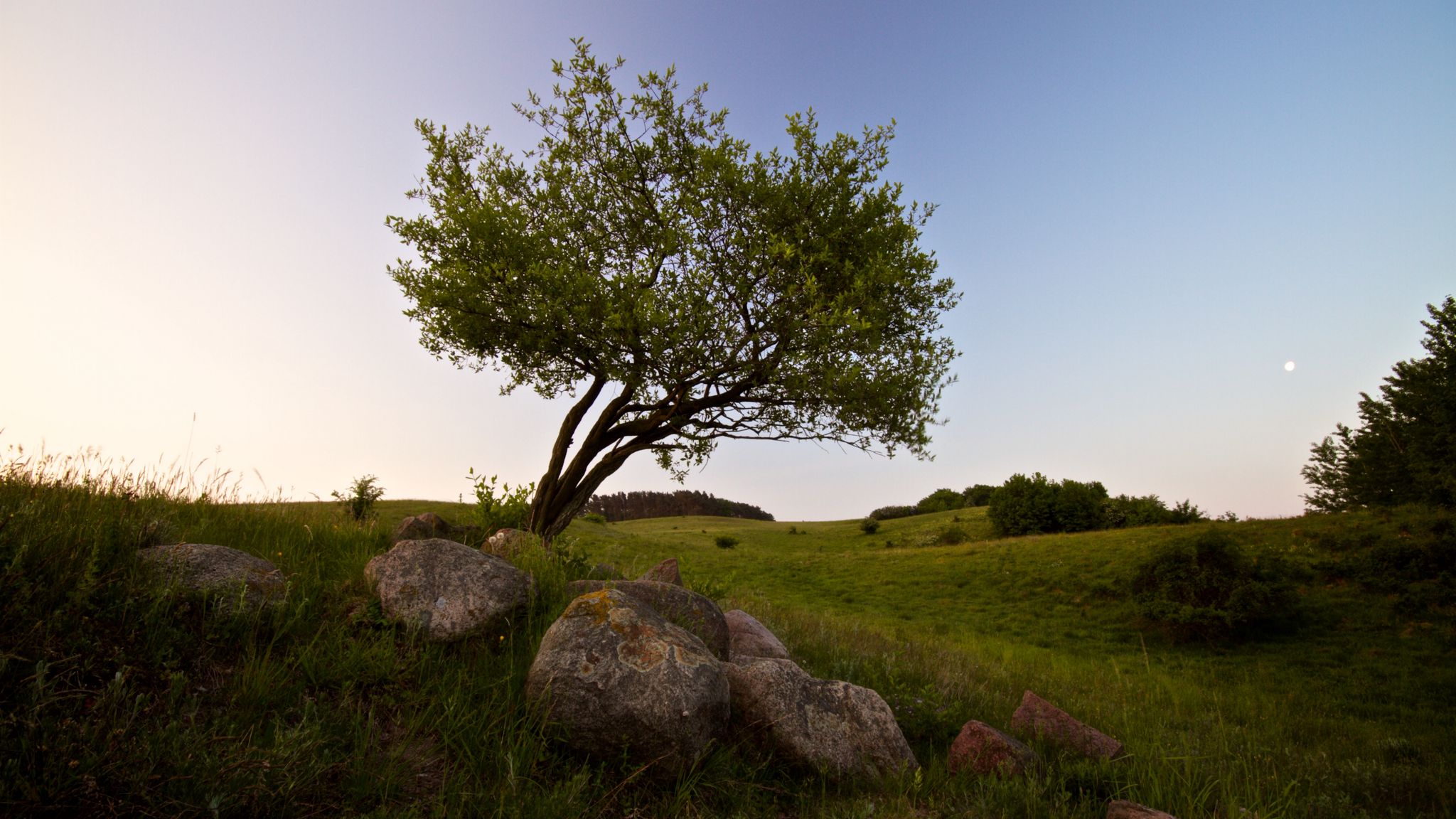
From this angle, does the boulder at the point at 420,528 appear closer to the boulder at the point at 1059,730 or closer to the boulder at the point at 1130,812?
the boulder at the point at 1059,730

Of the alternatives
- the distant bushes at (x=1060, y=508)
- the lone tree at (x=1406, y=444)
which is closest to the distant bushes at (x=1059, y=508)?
the distant bushes at (x=1060, y=508)

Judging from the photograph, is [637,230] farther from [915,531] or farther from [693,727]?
[915,531]

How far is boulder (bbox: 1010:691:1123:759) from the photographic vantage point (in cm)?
776

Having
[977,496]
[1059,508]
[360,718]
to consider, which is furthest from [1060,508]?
[360,718]

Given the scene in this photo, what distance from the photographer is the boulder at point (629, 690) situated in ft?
18.0

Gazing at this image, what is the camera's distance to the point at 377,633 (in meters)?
6.35

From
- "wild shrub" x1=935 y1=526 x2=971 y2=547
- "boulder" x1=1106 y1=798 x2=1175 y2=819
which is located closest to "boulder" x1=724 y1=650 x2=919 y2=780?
"boulder" x1=1106 y1=798 x2=1175 y2=819

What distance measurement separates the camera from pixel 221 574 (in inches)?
237

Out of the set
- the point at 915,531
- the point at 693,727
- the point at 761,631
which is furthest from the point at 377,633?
the point at 915,531

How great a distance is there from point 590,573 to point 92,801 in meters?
6.69

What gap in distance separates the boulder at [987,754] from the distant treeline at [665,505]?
257ft

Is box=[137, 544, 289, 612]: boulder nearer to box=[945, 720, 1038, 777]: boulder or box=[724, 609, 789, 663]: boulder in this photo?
box=[724, 609, 789, 663]: boulder

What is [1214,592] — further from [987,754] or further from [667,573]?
[667,573]

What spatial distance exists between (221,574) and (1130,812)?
8740mm
